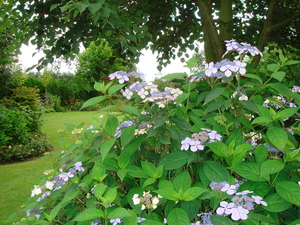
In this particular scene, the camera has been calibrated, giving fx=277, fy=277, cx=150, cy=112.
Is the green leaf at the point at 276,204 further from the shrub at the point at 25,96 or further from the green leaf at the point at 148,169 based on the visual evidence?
the shrub at the point at 25,96

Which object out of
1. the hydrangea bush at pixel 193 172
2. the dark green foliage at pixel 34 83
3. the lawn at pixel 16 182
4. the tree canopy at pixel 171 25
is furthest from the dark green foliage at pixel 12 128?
the dark green foliage at pixel 34 83

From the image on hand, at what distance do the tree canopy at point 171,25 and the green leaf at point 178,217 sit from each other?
1.71 metres

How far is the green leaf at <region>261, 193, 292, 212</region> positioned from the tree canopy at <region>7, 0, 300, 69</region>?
175 cm

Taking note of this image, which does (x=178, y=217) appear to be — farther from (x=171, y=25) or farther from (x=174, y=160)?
(x=171, y=25)

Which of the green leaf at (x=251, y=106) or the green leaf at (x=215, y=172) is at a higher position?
the green leaf at (x=251, y=106)

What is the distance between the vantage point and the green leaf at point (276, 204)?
858mm

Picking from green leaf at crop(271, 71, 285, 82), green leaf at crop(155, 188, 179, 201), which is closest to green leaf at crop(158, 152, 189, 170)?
green leaf at crop(155, 188, 179, 201)

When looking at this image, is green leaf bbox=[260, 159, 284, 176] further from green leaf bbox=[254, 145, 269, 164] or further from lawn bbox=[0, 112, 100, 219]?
lawn bbox=[0, 112, 100, 219]

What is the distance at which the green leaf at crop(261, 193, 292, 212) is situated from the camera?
2.82 ft

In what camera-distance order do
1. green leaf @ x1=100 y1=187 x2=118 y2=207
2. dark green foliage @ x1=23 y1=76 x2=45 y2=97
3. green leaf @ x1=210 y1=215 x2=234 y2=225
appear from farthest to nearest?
dark green foliage @ x1=23 y1=76 x2=45 y2=97, green leaf @ x1=100 y1=187 x2=118 y2=207, green leaf @ x1=210 y1=215 x2=234 y2=225

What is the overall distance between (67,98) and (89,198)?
17.3 metres

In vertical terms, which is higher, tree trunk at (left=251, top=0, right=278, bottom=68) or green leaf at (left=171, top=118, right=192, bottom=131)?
tree trunk at (left=251, top=0, right=278, bottom=68)

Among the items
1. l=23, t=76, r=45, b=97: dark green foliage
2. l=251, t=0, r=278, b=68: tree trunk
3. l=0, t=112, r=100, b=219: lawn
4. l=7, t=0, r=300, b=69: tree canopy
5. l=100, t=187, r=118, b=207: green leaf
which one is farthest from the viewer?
l=23, t=76, r=45, b=97: dark green foliage

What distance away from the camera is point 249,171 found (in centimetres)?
92
